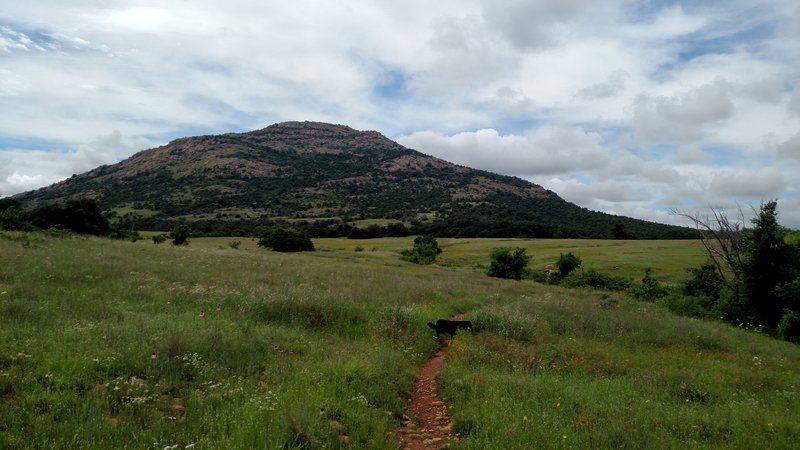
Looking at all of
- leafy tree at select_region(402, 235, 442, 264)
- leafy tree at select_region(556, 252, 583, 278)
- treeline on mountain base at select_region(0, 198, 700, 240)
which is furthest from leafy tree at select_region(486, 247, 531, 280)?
treeline on mountain base at select_region(0, 198, 700, 240)

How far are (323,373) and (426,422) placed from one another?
205cm

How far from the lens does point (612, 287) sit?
48062 millimetres

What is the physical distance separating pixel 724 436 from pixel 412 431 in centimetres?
481

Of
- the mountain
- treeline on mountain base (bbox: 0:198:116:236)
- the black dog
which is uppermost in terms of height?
the mountain

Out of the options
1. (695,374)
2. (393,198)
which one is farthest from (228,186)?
(695,374)

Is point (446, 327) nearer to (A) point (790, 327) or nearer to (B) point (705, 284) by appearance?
(A) point (790, 327)

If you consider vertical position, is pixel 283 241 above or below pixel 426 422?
above

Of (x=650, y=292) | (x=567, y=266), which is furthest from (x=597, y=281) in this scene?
(x=650, y=292)

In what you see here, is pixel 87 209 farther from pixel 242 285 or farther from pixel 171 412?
pixel 171 412

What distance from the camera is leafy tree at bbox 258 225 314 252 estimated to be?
226 feet

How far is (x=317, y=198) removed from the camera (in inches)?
6324

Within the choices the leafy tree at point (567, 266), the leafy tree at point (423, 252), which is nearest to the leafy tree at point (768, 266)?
the leafy tree at point (567, 266)

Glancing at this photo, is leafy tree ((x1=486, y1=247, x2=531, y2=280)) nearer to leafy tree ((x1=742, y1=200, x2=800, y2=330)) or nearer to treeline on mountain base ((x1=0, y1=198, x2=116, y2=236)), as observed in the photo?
leafy tree ((x1=742, y1=200, x2=800, y2=330))

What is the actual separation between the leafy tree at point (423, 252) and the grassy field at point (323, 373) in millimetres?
48060
